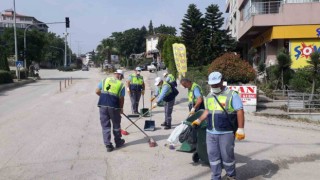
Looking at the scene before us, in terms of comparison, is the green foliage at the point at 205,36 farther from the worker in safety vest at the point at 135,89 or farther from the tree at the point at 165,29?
the tree at the point at 165,29

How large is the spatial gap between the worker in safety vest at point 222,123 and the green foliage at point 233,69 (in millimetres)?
11853

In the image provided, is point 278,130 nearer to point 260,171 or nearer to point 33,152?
point 260,171

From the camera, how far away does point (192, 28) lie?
3484 cm

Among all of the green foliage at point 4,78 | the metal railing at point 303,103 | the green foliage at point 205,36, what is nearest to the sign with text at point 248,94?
the metal railing at point 303,103

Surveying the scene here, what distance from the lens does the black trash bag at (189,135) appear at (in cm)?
737

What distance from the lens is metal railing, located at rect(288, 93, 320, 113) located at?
14795mm

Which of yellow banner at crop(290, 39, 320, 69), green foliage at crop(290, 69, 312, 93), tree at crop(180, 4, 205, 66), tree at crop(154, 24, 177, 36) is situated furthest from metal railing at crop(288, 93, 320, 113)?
tree at crop(154, 24, 177, 36)

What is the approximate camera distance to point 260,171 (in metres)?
6.98

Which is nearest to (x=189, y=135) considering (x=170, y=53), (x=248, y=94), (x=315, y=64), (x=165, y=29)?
(x=248, y=94)

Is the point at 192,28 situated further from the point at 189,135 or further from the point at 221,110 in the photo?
the point at 221,110

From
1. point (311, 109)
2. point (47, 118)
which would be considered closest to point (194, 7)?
point (311, 109)

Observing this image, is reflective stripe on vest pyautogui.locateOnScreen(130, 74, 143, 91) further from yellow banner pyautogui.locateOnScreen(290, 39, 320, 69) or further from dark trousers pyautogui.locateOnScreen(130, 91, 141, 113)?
yellow banner pyautogui.locateOnScreen(290, 39, 320, 69)

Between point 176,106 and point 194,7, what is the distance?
62.7 ft

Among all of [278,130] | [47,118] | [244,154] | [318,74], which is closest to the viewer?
[244,154]
